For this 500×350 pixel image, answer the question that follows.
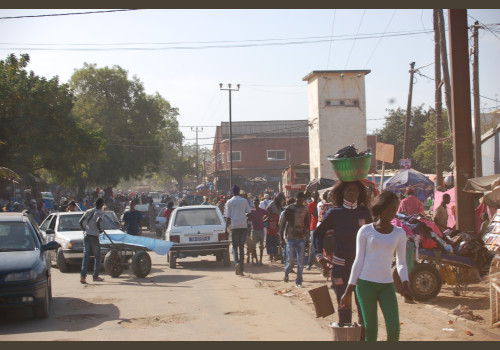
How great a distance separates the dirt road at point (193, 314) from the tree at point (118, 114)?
40430 millimetres

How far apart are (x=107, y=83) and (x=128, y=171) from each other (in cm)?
830

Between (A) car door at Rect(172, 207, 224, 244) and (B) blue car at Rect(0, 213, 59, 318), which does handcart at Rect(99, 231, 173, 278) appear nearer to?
(A) car door at Rect(172, 207, 224, 244)

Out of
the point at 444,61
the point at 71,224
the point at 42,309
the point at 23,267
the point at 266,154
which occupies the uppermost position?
the point at 266,154

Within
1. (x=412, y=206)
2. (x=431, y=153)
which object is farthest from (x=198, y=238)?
(x=431, y=153)

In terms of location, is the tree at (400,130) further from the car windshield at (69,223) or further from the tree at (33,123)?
the car windshield at (69,223)

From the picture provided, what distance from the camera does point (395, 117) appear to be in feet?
197

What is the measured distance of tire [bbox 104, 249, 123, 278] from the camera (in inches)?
559

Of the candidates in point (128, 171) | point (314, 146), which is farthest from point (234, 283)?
point (128, 171)

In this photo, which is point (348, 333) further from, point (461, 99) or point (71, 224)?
point (71, 224)

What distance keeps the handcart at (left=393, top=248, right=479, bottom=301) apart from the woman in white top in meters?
4.79

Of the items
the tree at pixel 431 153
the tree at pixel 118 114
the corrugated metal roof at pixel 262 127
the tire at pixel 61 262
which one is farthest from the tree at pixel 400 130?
the tire at pixel 61 262

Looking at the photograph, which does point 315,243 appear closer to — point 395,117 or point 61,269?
point 61,269

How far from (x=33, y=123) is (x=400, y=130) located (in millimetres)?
40201

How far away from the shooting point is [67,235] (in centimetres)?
1634
